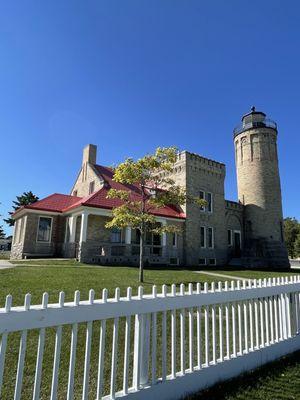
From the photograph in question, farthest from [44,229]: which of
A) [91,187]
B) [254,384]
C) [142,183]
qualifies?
[254,384]

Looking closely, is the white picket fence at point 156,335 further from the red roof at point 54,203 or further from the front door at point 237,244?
the front door at point 237,244

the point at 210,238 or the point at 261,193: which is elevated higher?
the point at 261,193

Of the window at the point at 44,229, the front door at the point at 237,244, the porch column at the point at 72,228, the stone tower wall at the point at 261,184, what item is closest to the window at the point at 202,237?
the front door at the point at 237,244

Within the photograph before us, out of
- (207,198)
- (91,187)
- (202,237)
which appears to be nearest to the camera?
(91,187)

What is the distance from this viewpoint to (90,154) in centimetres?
2953

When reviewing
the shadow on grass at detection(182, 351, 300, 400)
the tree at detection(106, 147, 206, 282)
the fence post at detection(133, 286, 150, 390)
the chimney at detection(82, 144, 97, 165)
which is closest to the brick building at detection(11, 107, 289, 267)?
the chimney at detection(82, 144, 97, 165)

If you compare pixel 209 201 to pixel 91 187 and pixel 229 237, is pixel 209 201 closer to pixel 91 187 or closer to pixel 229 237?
pixel 229 237

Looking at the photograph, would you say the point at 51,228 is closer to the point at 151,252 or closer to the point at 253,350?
the point at 151,252

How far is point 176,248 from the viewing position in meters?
26.0

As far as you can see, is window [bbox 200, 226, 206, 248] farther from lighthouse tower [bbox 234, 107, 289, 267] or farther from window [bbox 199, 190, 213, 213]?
lighthouse tower [bbox 234, 107, 289, 267]

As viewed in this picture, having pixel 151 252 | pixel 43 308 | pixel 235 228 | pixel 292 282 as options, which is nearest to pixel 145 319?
pixel 43 308

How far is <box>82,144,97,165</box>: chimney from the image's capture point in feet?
96.3

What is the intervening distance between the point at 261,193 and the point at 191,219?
29.9ft

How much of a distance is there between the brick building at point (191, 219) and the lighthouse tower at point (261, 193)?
0.09 metres
